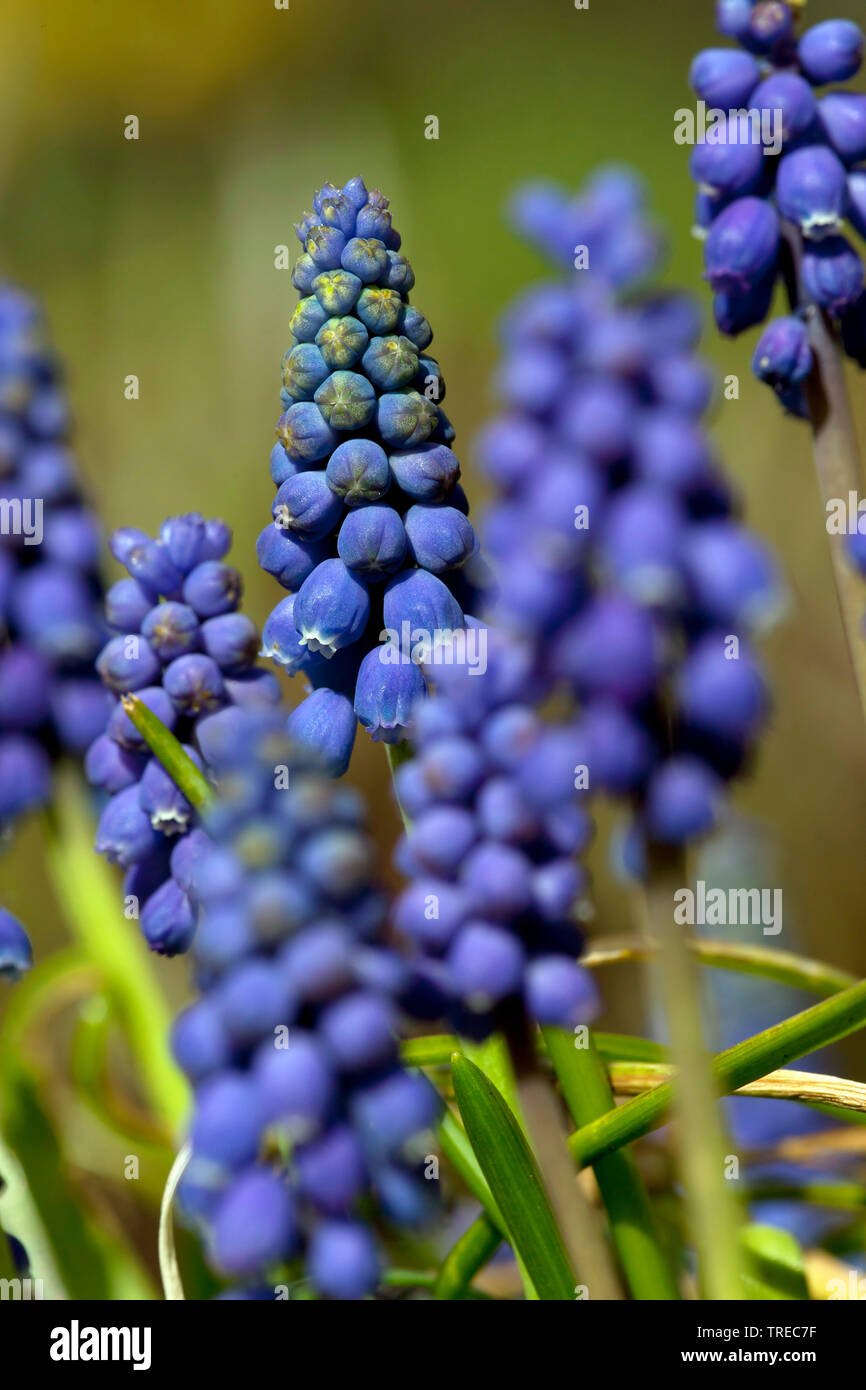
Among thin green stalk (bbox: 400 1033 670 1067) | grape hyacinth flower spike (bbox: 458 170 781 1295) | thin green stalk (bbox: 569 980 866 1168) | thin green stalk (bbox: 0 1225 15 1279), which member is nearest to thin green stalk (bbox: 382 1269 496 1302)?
thin green stalk (bbox: 400 1033 670 1067)

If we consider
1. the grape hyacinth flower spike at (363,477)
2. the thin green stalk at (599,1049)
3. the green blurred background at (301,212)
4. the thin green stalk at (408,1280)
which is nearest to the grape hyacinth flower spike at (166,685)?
the grape hyacinth flower spike at (363,477)

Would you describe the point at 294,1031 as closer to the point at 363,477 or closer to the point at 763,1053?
the point at 763,1053

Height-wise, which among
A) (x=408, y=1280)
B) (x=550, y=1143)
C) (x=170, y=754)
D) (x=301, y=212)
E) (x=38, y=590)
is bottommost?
(x=408, y=1280)

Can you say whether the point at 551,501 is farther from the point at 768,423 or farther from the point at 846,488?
the point at 768,423

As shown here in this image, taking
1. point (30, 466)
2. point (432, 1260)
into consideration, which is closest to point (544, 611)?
point (30, 466)

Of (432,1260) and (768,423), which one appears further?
(768,423)

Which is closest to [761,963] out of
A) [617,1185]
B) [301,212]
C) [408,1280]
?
[617,1185]
